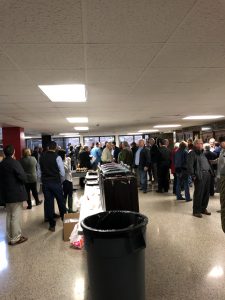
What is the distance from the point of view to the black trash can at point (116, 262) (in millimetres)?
1689

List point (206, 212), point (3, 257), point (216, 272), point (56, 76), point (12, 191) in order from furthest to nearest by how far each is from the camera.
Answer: point (206, 212), point (12, 191), point (3, 257), point (56, 76), point (216, 272)

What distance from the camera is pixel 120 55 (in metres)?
2.41

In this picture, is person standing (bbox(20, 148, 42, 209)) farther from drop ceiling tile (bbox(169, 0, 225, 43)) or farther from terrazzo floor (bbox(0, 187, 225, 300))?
drop ceiling tile (bbox(169, 0, 225, 43))

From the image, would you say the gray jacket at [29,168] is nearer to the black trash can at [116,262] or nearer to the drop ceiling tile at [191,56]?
the drop ceiling tile at [191,56]

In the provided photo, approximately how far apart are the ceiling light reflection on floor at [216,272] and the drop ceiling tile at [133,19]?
235 cm

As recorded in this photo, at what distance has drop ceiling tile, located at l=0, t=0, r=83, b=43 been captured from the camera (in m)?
1.50

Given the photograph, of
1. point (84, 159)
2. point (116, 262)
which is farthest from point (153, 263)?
point (84, 159)

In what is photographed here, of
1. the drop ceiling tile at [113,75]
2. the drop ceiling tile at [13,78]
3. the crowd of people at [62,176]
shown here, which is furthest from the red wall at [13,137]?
the drop ceiling tile at [113,75]

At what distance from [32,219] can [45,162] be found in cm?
141

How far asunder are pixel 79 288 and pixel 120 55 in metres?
2.29

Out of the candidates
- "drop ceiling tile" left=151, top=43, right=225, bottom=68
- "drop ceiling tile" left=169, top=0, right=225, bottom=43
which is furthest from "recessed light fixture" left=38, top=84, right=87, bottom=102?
"drop ceiling tile" left=169, top=0, right=225, bottom=43

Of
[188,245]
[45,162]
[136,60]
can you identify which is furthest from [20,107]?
[188,245]

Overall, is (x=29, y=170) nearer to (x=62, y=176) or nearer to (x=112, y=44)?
(x=62, y=176)

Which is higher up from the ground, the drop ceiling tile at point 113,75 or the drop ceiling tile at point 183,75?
the drop ceiling tile at point 183,75
